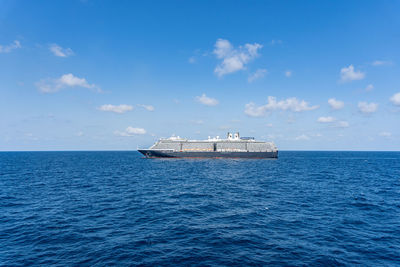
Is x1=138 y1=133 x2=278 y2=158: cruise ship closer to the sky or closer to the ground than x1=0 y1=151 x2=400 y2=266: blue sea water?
closer to the sky

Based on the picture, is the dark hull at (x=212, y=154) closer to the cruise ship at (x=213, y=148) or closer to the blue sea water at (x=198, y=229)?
the cruise ship at (x=213, y=148)

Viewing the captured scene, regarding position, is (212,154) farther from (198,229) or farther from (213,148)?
(198,229)

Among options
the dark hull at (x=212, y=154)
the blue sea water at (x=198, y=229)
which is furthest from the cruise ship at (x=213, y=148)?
the blue sea water at (x=198, y=229)

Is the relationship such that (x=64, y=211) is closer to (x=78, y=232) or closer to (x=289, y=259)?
(x=78, y=232)

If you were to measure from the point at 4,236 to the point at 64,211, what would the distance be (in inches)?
251

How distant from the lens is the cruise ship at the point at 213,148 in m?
106

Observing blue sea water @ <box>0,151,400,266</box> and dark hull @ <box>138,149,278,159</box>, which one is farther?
dark hull @ <box>138,149,278,159</box>

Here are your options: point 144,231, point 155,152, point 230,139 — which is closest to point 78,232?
point 144,231

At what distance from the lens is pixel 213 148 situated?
4437 inches

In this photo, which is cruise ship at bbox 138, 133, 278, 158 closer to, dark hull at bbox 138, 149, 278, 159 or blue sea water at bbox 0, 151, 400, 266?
dark hull at bbox 138, 149, 278, 159

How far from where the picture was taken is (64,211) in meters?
23.4

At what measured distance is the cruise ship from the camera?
4171 inches

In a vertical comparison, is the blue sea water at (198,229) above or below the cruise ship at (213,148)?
below

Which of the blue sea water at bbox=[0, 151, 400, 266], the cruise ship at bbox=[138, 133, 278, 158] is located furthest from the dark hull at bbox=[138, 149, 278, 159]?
the blue sea water at bbox=[0, 151, 400, 266]
